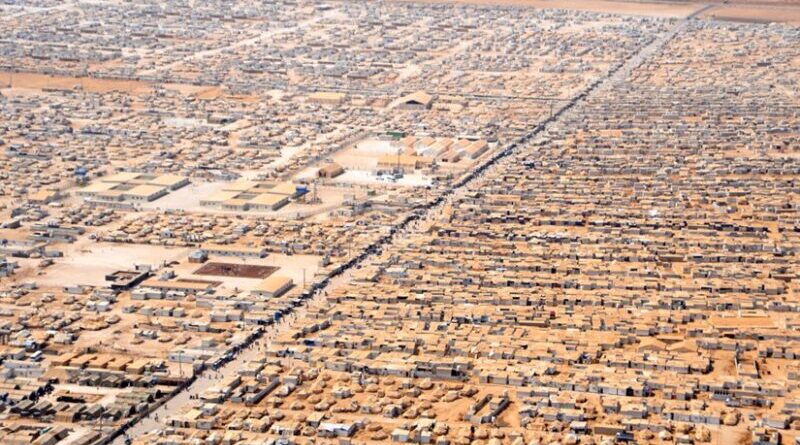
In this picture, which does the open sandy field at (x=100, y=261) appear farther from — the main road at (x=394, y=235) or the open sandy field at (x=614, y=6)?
the open sandy field at (x=614, y=6)

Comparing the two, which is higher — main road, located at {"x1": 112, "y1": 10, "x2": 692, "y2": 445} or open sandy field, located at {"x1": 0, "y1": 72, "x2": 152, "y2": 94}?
main road, located at {"x1": 112, "y1": 10, "x2": 692, "y2": 445}

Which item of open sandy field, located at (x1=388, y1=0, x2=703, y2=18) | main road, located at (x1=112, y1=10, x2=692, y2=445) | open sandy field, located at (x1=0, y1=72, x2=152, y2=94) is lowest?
open sandy field, located at (x1=388, y1=0, x2=703, y2=18)

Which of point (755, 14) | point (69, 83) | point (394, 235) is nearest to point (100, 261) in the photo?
point (394, 235)

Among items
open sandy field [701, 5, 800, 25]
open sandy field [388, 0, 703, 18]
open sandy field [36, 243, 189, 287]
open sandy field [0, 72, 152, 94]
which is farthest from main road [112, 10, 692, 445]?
open sandy field [388, 0, 703, 18]

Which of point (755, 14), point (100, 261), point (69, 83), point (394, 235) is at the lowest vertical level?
point (755, 14)

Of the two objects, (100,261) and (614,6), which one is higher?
(100,261)

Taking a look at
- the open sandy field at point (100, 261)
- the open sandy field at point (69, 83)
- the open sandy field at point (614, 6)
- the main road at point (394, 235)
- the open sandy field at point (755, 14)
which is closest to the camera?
the main road at point (394, 235)

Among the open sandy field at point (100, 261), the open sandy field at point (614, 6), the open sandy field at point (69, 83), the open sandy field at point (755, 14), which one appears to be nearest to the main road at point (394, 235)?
the open sandy field at point (100, 261)

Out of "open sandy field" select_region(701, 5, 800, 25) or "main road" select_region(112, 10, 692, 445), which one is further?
"open sandy field" select_region(701, 5, 800, 25)

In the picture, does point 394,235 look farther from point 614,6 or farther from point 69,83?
point 614,6

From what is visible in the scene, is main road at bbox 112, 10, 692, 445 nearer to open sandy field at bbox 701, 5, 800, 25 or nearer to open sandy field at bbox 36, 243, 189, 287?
open sandy field at bbox 36, 243, 189, 287

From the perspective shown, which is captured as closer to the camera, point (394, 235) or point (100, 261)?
point (100, 261)
